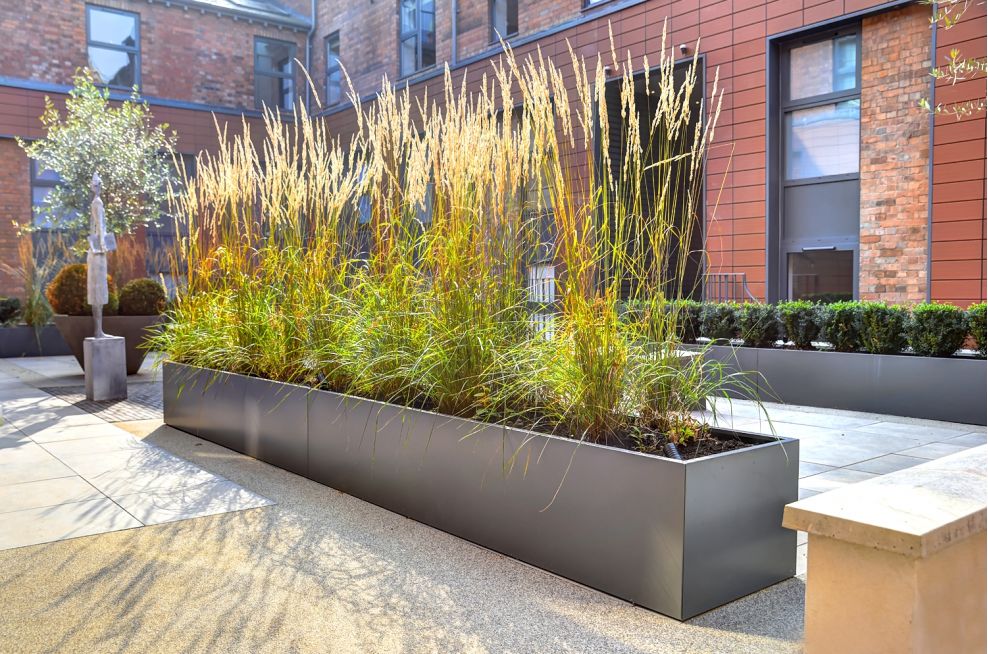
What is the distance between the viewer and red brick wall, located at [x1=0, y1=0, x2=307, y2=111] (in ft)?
43.3

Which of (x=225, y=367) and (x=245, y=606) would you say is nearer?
(x=245, y=606)

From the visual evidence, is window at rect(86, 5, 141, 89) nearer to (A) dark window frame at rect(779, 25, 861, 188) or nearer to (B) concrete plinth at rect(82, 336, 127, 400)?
(B) concrete plinth at rect(82, 336, 127, 400)

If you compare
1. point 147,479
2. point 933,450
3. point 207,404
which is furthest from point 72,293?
point 933,450

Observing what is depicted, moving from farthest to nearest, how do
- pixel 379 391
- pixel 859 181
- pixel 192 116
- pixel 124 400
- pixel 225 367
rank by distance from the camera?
pixel 192 116 < pixel 859 181 < pixel 124 400 < pixel 225 367 < pixel 379 391

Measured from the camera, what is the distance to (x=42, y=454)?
4.06m

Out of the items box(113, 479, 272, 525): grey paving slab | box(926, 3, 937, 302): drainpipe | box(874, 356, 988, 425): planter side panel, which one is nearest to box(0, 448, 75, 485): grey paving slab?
box(113, 479, 272, 525): grey paving slab

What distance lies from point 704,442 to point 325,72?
14956mm

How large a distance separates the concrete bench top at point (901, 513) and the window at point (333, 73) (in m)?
15.0

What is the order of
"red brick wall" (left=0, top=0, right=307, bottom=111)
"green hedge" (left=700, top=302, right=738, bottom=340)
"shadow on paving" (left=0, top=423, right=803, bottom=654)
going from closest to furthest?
"shadow on paving" (left=0, top=423, right=803, bottom=654)
"green hedge" (left=700, top=302, right=738, bottom=340)
"red brick wall" (left=0, top=0, right=307, bottom=111)

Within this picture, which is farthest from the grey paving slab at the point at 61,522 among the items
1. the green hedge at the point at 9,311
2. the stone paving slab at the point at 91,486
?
the green hedge at the point at 9,311

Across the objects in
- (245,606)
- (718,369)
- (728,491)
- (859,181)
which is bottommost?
(245,606)

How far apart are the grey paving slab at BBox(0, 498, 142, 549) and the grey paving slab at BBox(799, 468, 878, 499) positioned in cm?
270

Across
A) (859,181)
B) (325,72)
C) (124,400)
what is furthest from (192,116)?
(859,181)

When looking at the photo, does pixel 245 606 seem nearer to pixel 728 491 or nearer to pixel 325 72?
pixel 728 491
